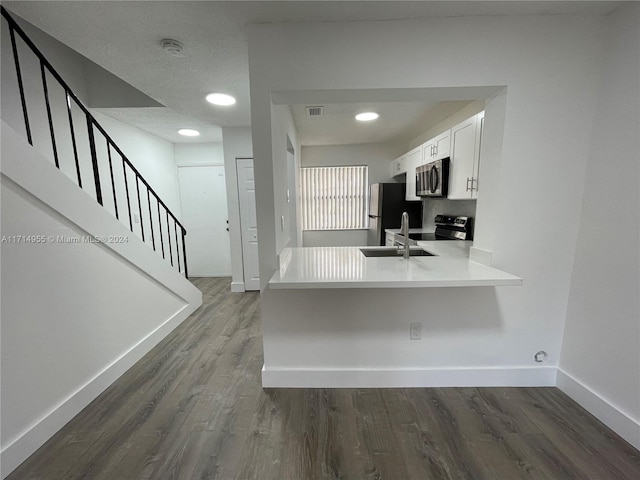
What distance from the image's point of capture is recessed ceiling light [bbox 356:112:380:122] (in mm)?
2882

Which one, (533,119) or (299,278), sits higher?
(533,119)

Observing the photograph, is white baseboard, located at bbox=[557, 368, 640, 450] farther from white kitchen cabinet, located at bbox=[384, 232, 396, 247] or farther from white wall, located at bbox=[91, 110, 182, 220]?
white wall, located at bbox=[91, 110, 182, 220]

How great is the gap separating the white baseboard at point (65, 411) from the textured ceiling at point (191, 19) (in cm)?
222

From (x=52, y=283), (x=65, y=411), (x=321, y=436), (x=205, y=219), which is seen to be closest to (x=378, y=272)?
(x=321, y=436)

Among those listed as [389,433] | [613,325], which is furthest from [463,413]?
[613,325]

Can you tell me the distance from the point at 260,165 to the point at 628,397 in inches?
97.8

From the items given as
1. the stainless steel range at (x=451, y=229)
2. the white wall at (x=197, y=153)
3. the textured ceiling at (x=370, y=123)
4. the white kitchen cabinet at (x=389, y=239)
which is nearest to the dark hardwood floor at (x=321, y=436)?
the stainless steel range at (x=451, y=229)

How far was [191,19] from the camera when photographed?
1.42 m

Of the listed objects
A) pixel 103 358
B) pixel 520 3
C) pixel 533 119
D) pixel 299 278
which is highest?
pixel 520 3

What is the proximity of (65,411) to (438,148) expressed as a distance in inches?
143

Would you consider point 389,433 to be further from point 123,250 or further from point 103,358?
point 123,250

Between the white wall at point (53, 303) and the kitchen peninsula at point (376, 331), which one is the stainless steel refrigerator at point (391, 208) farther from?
the white wall at point (53, 303)

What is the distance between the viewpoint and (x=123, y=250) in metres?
2.10

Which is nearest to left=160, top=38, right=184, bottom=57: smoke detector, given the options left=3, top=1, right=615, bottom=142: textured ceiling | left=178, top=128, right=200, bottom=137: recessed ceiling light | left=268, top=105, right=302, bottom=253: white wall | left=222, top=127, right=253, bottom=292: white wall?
left=3, top=1, right=615, bottom=142: textured ceiling
